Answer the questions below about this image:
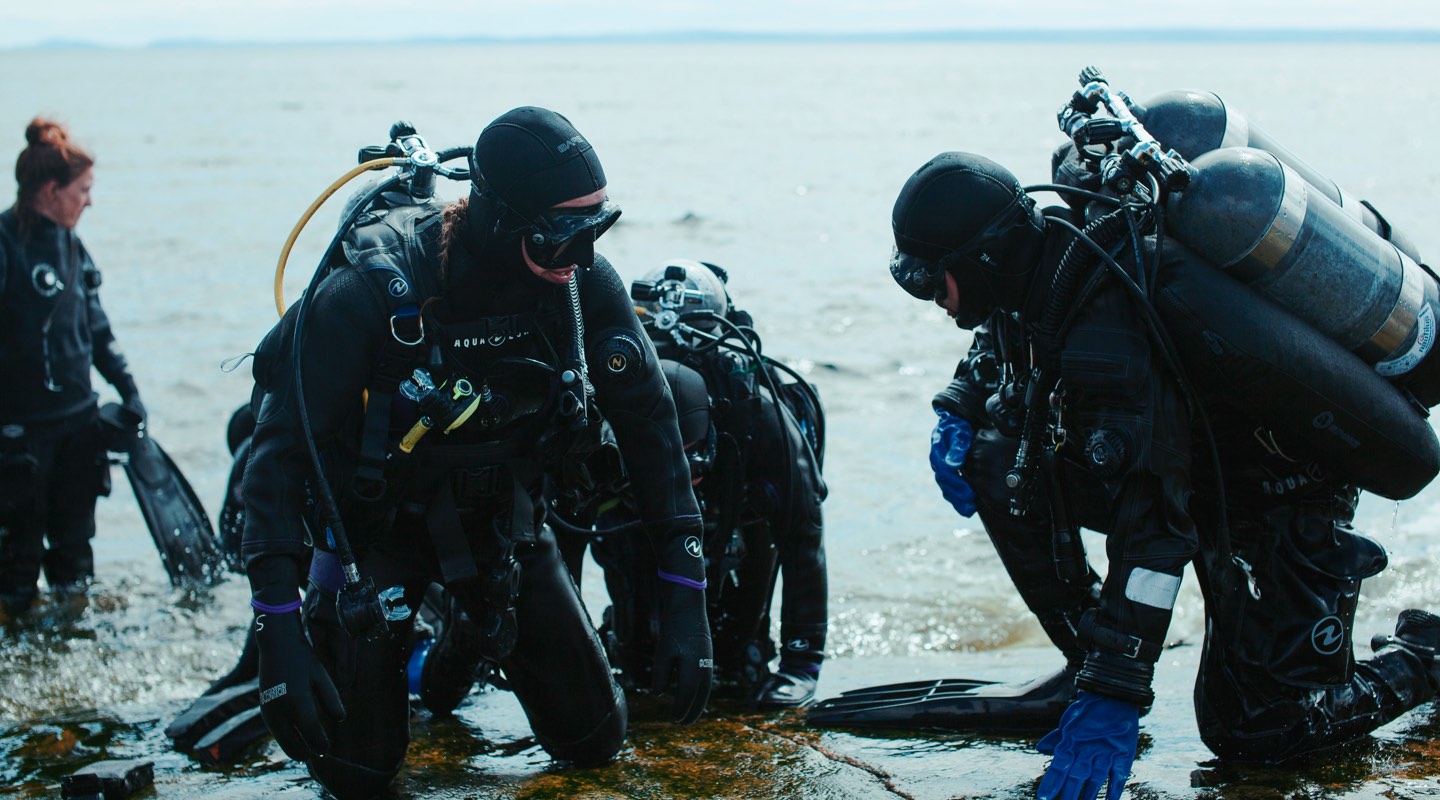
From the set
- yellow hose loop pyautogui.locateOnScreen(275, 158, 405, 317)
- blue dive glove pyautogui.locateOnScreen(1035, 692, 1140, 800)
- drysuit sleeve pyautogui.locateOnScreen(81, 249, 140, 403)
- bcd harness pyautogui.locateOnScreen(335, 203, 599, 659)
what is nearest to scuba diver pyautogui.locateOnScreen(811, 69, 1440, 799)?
blue dive glove pyautogui.locateOnScreen(1035, 692, 1140, 800)

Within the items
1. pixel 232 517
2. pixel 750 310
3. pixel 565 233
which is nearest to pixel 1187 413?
pixel 565 233

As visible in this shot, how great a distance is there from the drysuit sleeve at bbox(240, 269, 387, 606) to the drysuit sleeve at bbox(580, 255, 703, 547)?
0.60 meters

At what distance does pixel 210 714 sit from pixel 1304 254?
3711 millimetres

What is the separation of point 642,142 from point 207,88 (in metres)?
48.2

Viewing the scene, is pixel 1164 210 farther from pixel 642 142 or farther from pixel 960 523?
pixel 642 142

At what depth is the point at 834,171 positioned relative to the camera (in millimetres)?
31859

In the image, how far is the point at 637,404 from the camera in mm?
3795

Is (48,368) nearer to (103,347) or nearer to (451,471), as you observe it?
(103,347)

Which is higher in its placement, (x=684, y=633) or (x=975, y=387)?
(x=975, y=387)

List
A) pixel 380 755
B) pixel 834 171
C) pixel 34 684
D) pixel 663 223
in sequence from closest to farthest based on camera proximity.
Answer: pixel 380 755
pixel 34 684
pixel 663 223
pixel 834 171

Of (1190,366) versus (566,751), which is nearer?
(1190,366)

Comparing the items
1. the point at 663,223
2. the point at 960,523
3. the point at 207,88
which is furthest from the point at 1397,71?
the point at 960,523

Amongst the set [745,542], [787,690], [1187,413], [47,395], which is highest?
[1187,413]

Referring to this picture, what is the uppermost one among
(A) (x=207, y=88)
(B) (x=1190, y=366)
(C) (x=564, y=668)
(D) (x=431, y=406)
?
(A) (x=207, y=88)
